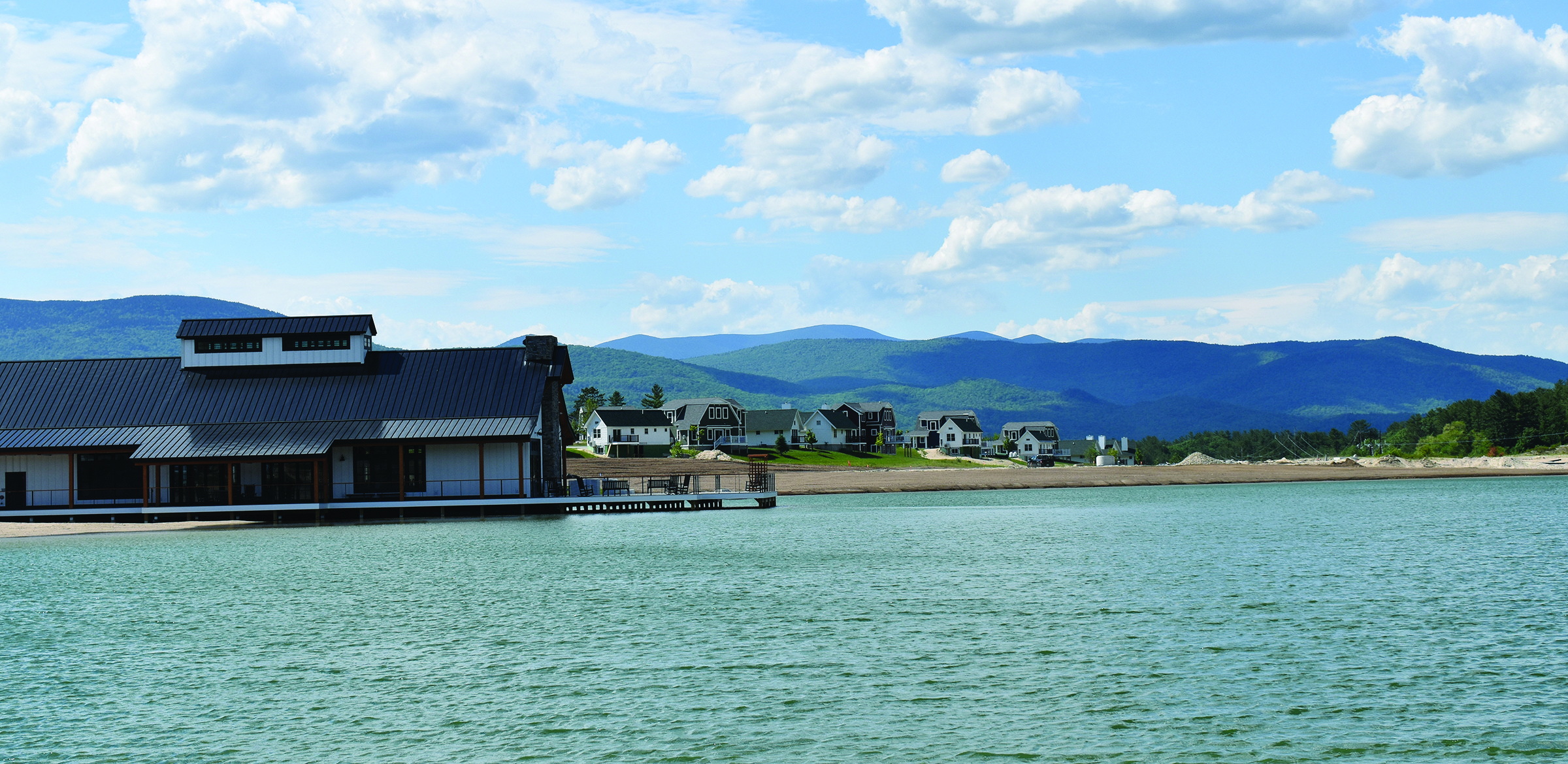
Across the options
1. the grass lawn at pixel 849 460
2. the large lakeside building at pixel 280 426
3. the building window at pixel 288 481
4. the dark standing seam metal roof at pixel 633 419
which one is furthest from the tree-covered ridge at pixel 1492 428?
the building window at pixel 288 481

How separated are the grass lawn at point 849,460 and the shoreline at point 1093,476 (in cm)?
1448

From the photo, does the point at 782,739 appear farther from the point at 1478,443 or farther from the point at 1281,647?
the point at 1478,443

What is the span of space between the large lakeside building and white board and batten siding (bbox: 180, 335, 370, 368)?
0.23 ft

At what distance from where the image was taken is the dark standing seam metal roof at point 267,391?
5472 centimetres

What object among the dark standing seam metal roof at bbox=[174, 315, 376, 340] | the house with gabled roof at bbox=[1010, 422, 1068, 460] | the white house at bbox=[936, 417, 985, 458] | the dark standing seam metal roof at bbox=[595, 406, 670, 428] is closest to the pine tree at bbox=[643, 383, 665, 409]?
the dark standing seam metal roof at bbox=[595, 406, 670, 428]

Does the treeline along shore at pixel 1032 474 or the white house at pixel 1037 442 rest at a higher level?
the white house at pixel 1037 442

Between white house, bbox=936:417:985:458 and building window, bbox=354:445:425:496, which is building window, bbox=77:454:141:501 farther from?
white house, bbox=936:417:985:458

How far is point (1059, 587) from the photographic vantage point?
29266mm

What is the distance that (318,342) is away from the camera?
57.8m

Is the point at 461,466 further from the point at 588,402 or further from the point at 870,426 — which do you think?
the point at 588,402

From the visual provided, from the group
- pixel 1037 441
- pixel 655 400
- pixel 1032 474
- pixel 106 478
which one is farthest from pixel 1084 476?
pixel 1037 441

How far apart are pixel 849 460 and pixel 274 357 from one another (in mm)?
78605

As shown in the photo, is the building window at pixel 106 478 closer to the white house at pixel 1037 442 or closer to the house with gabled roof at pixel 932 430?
the house with gabled roof at pixel 932 430

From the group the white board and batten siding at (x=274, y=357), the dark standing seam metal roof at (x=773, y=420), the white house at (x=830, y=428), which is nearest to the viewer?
the white board and batten siding at (x=274, y=357)
